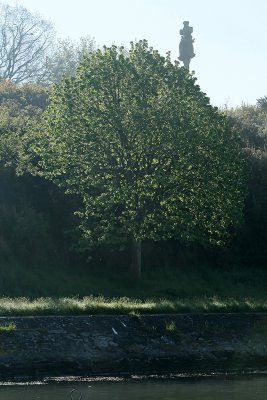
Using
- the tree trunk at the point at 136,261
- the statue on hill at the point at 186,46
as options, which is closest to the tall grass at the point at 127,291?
the tree trunk at the point at 136,261

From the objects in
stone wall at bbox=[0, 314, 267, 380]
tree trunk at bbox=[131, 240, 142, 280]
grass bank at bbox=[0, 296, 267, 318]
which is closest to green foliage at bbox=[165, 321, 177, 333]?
stone wall at bbox=[0, 314, 267, 380]

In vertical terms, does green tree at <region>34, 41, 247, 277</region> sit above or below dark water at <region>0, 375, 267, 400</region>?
above

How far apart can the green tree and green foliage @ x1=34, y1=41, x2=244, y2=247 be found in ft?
0.18

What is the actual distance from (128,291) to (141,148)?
7.62m

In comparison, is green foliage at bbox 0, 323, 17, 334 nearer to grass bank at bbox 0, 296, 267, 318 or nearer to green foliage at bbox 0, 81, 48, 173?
grass bank at bbox 0, 296, 267, 318

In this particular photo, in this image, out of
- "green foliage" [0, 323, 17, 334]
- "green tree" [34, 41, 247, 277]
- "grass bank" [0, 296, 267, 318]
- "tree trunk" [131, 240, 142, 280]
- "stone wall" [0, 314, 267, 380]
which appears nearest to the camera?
"stone wall" [0, 314, 267, 380]

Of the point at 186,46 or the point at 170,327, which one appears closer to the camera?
the point at 170,327

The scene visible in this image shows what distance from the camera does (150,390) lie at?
2722 centimetres

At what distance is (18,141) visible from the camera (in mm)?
55781

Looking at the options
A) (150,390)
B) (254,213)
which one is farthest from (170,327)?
(254,213)

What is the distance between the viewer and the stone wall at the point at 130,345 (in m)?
31.4

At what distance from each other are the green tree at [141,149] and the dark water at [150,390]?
55.6 feet

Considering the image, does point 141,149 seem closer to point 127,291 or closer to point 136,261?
point 136,261

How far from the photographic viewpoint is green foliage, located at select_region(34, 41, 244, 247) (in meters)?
46.1
